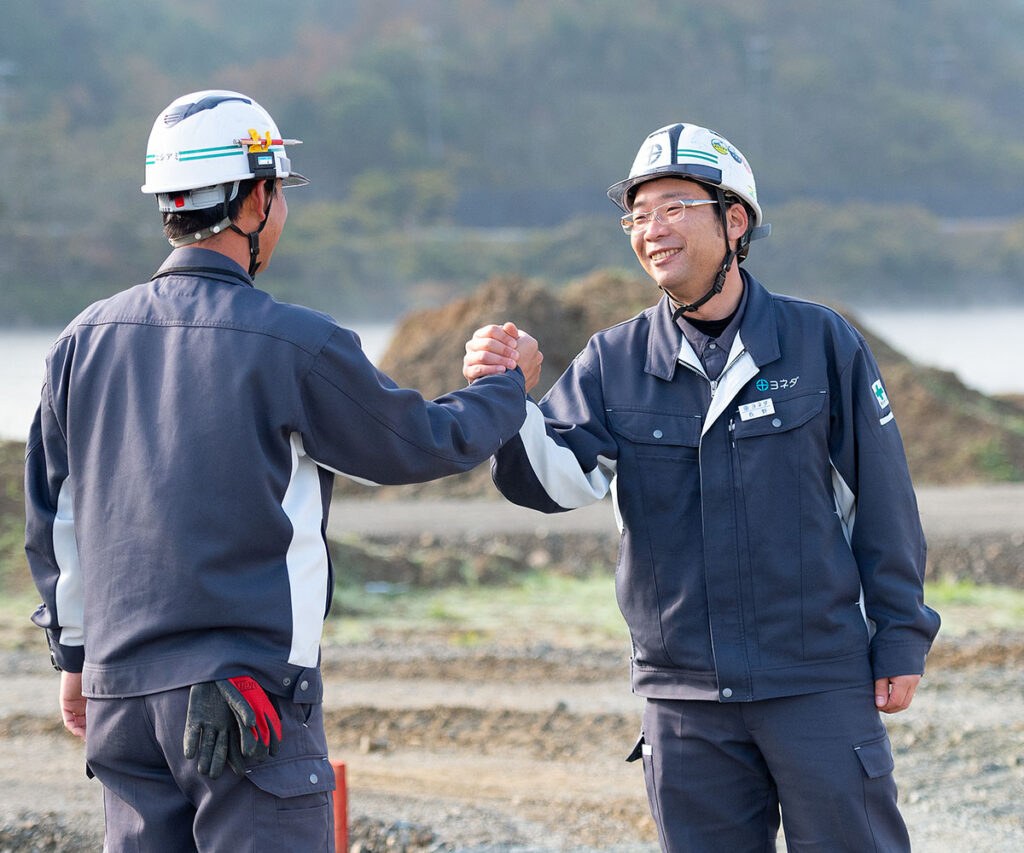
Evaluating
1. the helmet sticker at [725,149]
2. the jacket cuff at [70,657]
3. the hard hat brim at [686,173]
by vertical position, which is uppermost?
the helmet sticker at [725,149]

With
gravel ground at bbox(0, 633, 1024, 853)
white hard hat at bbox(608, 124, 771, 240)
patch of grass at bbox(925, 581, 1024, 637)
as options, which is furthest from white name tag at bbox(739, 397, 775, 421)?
patch of grass at bbox(925, 581, 1024, 637)

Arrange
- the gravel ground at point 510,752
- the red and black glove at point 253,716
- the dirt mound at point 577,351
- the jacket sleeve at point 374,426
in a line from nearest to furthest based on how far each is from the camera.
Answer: the red and black glove at point 253,716, the jacket sleeve at point 374,426, the gravel ground at point 510,752, the dirt mound at point 577,351

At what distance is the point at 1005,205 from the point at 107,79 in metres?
43.7

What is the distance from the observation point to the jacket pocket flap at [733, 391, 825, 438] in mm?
3521

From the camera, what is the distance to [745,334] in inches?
143

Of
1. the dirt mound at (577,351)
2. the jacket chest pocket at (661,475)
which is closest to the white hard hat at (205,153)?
the jacket chest pocket at (661,475)

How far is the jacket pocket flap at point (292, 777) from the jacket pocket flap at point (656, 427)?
4.14 ft

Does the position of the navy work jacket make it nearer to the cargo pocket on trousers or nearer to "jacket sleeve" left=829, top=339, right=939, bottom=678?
"jacket sleeve" left=829, top=339, right=939, bottom=678

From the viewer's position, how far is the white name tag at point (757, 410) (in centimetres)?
354

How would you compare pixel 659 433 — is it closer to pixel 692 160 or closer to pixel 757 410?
pixel 757 410

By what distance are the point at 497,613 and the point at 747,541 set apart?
7153 mm

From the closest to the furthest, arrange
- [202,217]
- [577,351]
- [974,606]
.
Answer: [202,217]
[974,606]
[577,351]

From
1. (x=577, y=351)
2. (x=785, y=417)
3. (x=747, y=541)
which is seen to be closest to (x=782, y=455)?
(x=785, y=417)

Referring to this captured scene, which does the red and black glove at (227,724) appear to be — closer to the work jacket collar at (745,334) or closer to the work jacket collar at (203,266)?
the work jacket collar at (203,266)
